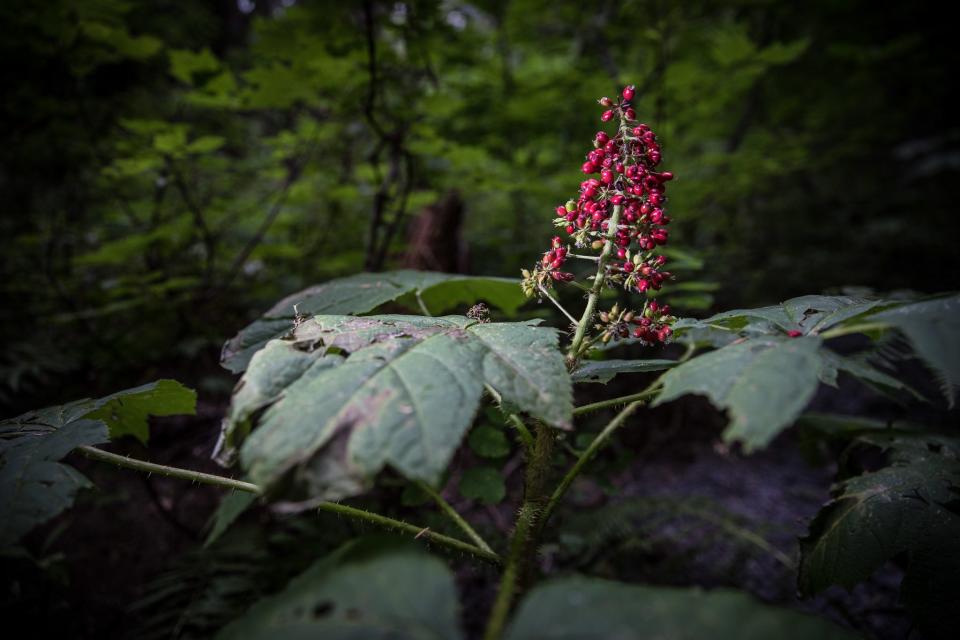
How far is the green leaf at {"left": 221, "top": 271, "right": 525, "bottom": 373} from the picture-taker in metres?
1.44

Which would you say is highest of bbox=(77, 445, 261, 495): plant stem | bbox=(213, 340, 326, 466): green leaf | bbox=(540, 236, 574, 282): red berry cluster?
bbox=(540, 236, 574, 282): red berry cluster

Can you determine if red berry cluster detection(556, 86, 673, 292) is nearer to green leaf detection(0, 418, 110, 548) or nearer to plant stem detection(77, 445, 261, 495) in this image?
plant stem detection(77, 445, 261, 495)

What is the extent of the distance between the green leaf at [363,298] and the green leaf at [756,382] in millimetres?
961

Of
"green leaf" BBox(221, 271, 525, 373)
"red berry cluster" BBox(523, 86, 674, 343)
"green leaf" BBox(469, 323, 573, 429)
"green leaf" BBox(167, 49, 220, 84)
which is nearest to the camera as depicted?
"green leaf" BBox(469, 323, 573, 429)

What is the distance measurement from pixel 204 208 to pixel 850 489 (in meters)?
4.59

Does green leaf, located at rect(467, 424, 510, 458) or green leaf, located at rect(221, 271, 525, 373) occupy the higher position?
green leaf, located at rect(221, 271, 525, 373)

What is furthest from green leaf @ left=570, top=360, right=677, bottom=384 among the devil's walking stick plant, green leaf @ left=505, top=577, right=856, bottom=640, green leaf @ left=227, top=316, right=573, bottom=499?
green leaf @ left=505, top=577, right=856, bottom=640

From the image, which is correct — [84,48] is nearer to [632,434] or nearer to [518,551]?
[518,551]

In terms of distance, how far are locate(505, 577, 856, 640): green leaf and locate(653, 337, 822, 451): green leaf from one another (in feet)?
0.71

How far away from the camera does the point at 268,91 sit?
2.85m

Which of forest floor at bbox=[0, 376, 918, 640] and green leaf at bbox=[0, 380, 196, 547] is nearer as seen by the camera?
green leaf at bbox=[0, 380, 196, 547]

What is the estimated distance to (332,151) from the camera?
15.6 feet

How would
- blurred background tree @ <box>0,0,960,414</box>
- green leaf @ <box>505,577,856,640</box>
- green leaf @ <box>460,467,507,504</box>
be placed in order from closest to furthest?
green leaf @ <box>505,577,856,640</box>, green leaf @ <box>460,467,507,504</box>, blurred background tree @ <box>0,0,960,414</box>

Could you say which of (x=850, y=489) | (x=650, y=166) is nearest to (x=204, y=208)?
(x=650, y=166)
